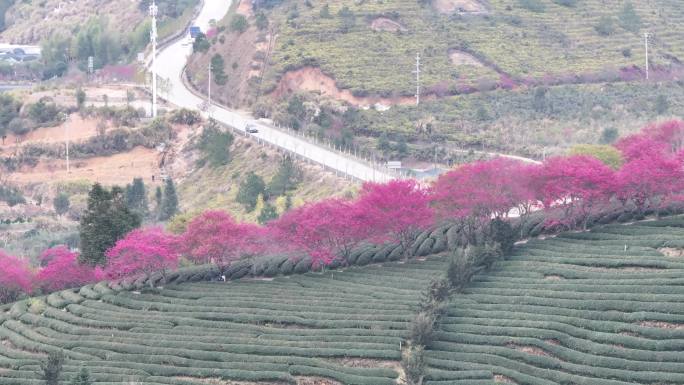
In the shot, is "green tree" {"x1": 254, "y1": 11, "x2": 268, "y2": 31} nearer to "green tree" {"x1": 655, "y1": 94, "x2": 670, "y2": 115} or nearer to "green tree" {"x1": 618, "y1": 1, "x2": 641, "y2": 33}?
"green tree" {"x1": 618, "y1": 1, "x2": 641, "y2": 33}

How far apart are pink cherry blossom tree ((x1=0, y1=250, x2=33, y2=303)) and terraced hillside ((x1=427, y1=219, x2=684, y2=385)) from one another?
25.9 m

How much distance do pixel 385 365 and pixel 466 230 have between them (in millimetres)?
16872

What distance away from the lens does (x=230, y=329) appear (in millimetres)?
86188

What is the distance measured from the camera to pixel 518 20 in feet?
525

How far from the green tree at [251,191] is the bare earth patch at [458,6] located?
1661 inches

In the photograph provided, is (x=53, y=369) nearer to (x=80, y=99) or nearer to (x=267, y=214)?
(x=267, y=214)

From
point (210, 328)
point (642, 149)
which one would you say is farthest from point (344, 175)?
point (210, 328)

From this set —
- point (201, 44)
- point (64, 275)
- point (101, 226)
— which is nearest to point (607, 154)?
point (101, 226)

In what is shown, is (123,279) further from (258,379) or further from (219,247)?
(258,379)

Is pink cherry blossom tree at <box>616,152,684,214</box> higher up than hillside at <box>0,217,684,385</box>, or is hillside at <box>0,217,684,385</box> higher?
pink cherry blossom tree at <box>616,152,684,214</box>

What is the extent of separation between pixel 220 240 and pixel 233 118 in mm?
49067

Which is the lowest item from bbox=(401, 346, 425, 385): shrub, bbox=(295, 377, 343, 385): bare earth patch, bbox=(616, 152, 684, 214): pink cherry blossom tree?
bbox=(295, 377, 343, 385): bare earth patch

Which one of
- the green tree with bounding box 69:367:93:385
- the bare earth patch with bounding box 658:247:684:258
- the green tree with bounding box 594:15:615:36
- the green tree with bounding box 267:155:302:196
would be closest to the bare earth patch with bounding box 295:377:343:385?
the green tree with bounding box 69:367:93:385

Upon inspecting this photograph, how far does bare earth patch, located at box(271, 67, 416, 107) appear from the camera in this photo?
14450 centimetres
